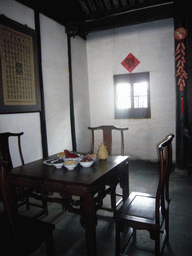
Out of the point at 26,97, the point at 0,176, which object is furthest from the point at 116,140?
the point at 0,176

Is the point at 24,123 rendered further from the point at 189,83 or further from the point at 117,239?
the point at 189,83

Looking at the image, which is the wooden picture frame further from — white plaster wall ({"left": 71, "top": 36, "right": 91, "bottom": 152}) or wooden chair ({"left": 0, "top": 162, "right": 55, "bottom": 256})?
wooden chair ({"left": 0, "top": 162, "right": 55, "bottom": 256})

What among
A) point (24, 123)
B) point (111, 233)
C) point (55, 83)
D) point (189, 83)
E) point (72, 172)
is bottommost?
point (111, 233)

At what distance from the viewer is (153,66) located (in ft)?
14.3

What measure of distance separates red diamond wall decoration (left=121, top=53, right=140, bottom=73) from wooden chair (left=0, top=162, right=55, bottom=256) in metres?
3.92

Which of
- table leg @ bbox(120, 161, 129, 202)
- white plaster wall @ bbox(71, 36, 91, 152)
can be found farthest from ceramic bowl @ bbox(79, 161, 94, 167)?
white plaster wall @ bbox(71, 36, 91, 152)

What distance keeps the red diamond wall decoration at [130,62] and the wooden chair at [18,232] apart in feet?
12.9

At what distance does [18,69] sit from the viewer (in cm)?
286

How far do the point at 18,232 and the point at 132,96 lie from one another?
151 inches

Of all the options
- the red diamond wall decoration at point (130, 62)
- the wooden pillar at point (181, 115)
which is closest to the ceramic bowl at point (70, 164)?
the wooden pillar at point (181, 115)

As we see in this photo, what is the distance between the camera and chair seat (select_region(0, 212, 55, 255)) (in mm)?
1140

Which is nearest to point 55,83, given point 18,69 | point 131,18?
point 18,69

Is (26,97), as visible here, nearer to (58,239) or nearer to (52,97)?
(52,97)

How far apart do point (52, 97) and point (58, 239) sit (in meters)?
2.35
